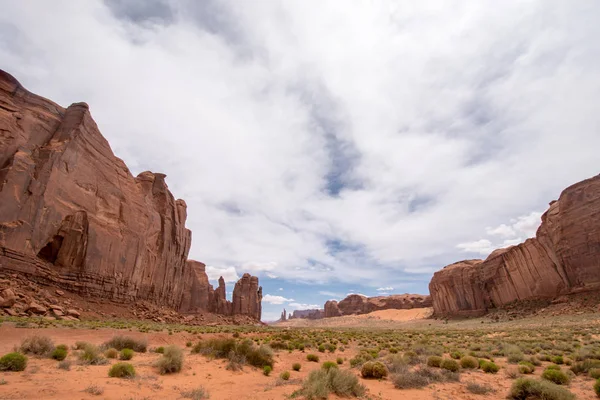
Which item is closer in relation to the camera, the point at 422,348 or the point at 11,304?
the point at 422,348

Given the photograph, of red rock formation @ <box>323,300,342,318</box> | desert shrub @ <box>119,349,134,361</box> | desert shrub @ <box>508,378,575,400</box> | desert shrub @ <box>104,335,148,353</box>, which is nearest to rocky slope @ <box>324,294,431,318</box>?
red rock formation @ <box>323,300,342,318</box>

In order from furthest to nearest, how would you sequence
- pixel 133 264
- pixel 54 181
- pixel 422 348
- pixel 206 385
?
pixel 133 264 < pixel 54 181 < pixel 422 348 < pixel 206 385

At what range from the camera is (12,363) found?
8945mm

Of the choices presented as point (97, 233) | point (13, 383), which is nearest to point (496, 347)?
point (13, 383)

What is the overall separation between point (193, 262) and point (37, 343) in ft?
275

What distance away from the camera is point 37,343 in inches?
460

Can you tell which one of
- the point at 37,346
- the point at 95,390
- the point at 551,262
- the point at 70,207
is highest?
the point at 70,207

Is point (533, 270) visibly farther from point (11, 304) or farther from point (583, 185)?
point (11, 304)

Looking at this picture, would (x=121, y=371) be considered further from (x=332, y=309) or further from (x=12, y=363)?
(x=332, y=309)

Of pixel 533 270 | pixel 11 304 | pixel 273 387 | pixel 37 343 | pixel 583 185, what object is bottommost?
pixel 273 387

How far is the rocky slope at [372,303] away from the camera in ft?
406

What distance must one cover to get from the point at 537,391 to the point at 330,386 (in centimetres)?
603

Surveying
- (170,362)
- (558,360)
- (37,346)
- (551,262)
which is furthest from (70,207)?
(551,262)

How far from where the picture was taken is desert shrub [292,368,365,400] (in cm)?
873
